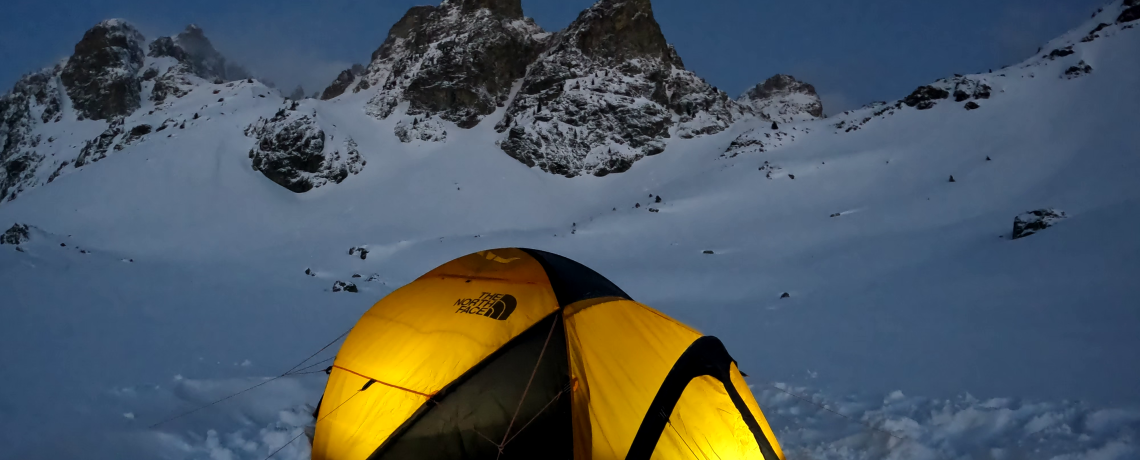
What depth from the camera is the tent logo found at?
4.34 meters

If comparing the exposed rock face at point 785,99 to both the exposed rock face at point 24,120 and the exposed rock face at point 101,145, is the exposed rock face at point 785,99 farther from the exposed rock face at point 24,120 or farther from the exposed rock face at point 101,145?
the exposed rock face at point 24,120

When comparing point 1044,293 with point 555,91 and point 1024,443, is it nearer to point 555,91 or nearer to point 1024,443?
point 1024,443

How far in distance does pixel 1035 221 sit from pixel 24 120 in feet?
286

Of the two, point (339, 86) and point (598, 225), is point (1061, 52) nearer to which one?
point (598, 225)

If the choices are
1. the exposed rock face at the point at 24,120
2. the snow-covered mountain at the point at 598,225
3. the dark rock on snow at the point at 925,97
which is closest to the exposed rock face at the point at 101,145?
the snow-covered mountain at the point at 598,225

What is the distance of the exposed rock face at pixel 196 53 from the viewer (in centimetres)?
6631

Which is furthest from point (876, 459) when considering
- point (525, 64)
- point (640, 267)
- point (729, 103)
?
point (525, 64)

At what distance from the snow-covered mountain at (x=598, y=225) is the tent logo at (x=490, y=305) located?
2187 millimetres

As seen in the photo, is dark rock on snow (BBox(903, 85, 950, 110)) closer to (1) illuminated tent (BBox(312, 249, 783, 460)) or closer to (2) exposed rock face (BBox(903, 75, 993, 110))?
(2) exposed rock face (BBox(903, 75, 993, 110))

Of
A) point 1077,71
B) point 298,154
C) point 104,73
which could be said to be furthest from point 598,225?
point 104,73

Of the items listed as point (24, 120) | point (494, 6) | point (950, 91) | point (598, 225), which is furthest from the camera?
point (24, 120)

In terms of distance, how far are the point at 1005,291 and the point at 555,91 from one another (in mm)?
39062

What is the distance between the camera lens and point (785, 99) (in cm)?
6738

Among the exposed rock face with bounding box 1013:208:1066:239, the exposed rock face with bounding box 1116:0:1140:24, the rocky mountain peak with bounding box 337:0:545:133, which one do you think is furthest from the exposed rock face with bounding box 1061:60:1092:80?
the rocky mountain peak with bounding box 337:0:545:133
